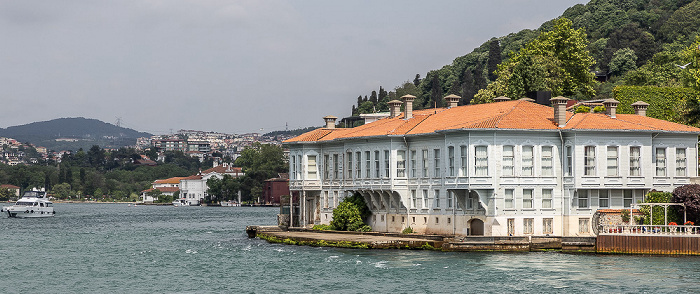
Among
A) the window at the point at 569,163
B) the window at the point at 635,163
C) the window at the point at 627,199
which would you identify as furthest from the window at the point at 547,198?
the window at the point at 635,163

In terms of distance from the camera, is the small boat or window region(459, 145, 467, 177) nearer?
window region(459, 145, 467, 177)

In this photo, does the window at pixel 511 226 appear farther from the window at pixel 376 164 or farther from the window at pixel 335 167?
the window at pixel 335 167

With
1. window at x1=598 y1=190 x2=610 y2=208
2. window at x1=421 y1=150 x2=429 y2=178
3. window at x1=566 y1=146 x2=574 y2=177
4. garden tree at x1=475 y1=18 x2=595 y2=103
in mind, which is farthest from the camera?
garden tree at x1=475 y1=18 x2=595 y2=103

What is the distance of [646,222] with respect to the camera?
57.8m

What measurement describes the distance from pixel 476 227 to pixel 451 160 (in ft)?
14.2

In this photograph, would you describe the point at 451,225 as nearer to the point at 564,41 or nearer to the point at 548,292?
the point at 548,292

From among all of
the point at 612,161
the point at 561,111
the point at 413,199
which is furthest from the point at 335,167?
the point at 612,161

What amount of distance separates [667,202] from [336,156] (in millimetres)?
24168

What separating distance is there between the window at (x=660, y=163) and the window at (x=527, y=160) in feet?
27.4

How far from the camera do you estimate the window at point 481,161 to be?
58.4 meters

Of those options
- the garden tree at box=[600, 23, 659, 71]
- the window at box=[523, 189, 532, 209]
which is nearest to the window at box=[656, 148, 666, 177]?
the window at box=[523, 189, 532, 209]

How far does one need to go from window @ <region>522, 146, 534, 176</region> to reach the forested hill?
5659 cm

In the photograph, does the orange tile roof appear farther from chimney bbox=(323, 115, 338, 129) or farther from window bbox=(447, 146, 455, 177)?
chimney bbox=(323, 115, 338, 129)

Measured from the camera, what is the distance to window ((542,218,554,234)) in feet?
194
